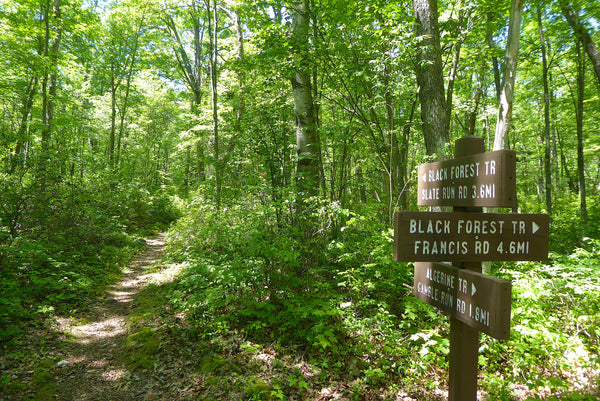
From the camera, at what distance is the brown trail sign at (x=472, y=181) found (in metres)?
1.91

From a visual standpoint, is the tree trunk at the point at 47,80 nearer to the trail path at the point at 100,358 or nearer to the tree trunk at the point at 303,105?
the trail path at the point at 100,358

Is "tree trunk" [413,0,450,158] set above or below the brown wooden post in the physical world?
above

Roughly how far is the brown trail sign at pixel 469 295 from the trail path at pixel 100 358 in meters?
3.28

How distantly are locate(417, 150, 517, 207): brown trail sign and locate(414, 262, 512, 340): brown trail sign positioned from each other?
48 centimetres

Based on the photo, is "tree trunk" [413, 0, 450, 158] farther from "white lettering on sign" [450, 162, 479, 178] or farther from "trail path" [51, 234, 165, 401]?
"trail path" [51, 234, 165, 401]

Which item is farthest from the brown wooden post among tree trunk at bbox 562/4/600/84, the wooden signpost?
tree trunk at bbox 562/4/600/84

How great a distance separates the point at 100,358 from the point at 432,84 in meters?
6.50

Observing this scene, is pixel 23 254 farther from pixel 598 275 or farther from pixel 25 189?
pixel 598 275

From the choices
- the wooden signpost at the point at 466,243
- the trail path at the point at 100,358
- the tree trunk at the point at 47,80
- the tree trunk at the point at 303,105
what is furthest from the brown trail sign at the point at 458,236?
the tree trunk at the point at 47,80

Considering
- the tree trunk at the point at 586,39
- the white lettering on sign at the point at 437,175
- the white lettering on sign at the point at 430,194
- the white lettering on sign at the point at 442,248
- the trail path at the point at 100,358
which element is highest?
the tree trunk at the point at 586,39

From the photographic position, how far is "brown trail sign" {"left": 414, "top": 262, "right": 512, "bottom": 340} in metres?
1.78

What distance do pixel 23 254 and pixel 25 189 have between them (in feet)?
6.33

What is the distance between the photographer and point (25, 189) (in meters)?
6.88

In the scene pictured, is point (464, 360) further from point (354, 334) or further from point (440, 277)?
point (354, 334)
